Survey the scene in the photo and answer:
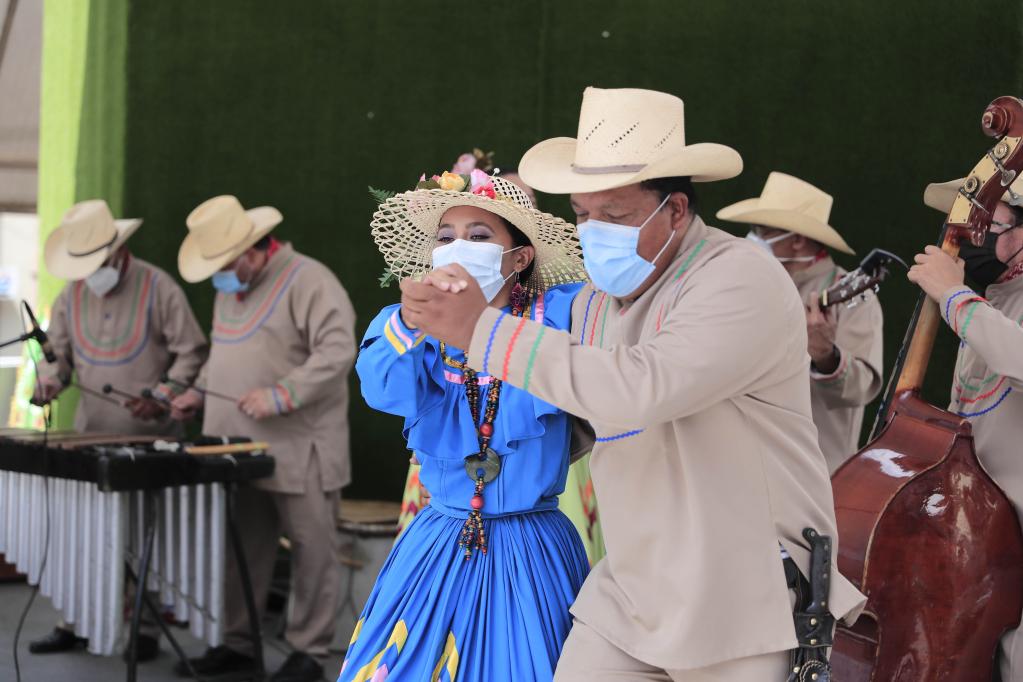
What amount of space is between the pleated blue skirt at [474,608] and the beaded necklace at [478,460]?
0.03 m

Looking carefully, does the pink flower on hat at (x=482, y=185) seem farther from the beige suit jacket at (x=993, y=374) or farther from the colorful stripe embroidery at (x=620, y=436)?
the beige suit jacket at (x=993, y=374)

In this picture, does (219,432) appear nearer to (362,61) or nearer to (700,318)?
(362,61)

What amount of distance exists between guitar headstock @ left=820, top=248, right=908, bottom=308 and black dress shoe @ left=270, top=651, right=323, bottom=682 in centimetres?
265

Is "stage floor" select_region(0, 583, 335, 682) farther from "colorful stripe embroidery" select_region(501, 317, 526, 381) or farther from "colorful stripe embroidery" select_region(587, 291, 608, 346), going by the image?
"colorful stripe embroidery" select_region(501, 317, 526, 381)

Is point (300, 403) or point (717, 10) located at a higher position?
point (717, 10)

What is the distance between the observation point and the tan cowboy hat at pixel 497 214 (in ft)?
9.54

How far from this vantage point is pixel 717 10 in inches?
229

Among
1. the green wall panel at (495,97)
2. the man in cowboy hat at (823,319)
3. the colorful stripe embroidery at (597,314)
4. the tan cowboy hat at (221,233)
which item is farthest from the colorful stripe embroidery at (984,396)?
the tan cowboy hat at (221,233)

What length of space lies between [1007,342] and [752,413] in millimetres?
1189

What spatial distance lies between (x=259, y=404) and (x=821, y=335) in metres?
2.35

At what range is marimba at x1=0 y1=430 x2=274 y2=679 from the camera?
4.69 meters

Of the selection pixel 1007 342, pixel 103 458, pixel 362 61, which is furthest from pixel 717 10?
pixel 103 458

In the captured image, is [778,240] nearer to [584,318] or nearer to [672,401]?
[584,318]

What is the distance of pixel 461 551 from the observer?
279 cm
